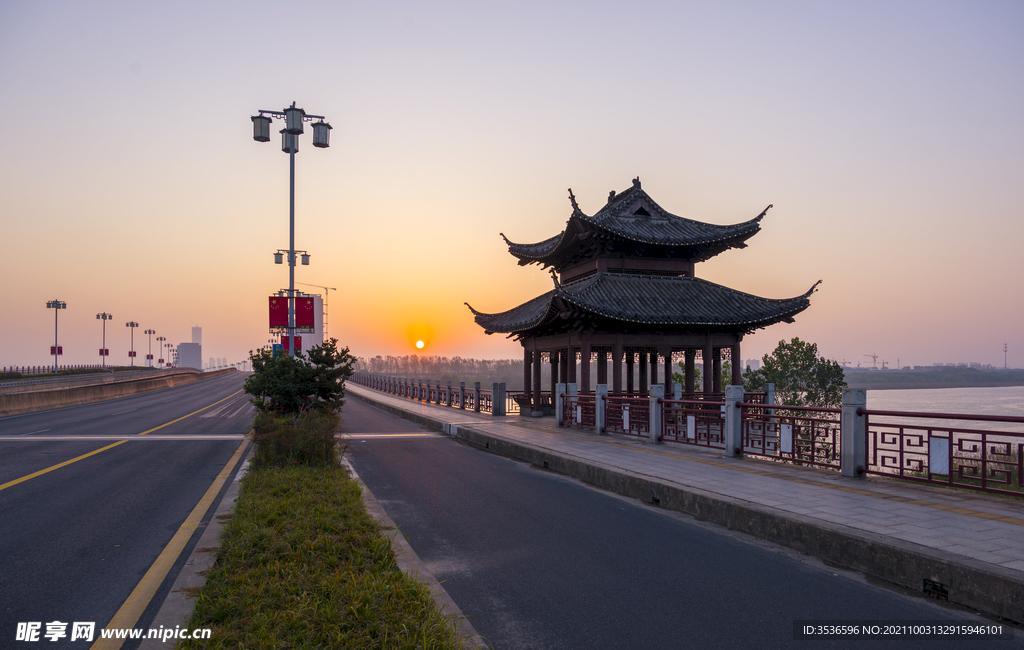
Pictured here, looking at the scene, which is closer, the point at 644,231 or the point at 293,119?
the point at 293,119

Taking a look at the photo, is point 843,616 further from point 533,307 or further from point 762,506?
point 533,307

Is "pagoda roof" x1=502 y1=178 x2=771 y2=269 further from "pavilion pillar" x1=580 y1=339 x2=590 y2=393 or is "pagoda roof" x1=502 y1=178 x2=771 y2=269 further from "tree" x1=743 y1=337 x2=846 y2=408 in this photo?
"tree" x1=743 y1=337 x2=846 y2=408

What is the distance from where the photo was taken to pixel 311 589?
4453 mm

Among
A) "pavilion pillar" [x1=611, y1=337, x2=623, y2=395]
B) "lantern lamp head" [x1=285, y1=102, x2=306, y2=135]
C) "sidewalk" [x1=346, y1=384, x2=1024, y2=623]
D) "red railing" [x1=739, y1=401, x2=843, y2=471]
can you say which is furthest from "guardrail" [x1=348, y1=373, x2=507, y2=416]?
"red railing" [x1=739, y1=401, x2=843, y2=471]

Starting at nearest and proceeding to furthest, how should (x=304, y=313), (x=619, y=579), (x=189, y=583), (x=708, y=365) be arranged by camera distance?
(x=189, y=583), (x=619, y=579), (x=304, y=313), (x=708, y=365)

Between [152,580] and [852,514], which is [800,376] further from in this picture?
[152,580]

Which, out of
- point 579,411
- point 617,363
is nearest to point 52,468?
point 579,411

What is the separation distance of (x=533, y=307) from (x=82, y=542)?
19.6 m

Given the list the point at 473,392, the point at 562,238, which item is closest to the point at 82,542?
the point at 562,238

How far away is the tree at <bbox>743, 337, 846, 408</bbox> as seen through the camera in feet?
107

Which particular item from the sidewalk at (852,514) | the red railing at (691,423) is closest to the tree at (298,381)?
the sidewalk at (852,514)

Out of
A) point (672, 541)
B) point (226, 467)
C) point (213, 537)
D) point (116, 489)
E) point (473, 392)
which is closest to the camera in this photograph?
point (213, 537)

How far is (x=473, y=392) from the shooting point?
27562 mm

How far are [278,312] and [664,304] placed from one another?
1315 cm
